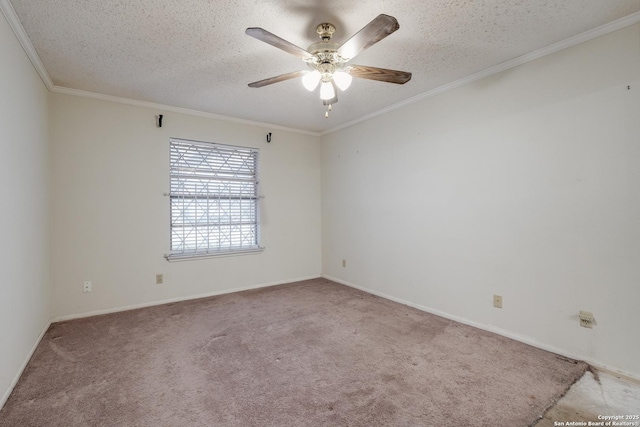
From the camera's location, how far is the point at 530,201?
2.41 metres

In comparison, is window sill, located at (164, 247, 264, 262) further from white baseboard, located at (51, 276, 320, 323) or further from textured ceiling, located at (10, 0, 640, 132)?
textured ceiling, located at (10, 0, 640, 132)

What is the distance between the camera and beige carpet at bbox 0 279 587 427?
162cm

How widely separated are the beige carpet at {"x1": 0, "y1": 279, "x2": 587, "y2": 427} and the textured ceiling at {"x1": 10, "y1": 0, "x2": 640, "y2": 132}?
7.80 feet

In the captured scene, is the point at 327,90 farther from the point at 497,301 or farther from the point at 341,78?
the point at 497,301

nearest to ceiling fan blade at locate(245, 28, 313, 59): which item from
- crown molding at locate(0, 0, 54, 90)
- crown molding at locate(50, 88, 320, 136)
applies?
crown molding at locate(0, 0, 54, 90)

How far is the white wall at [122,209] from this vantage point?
3004mm

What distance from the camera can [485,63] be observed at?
254 cm

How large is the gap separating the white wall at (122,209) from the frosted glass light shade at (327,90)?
2.22 metres

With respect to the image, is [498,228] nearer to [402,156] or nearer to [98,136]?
[402,156]

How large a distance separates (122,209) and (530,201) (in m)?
4.06

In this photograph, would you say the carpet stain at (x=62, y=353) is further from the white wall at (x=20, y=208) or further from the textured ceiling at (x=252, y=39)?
the textured ceiling at (x=252, y=39)

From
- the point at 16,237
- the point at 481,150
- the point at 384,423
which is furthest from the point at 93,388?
the point at 481,150

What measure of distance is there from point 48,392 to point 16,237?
1037 mm

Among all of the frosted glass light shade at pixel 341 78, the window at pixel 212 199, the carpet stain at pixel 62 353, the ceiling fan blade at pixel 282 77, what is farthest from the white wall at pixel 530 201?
the carpet stain at pixel 62 353
